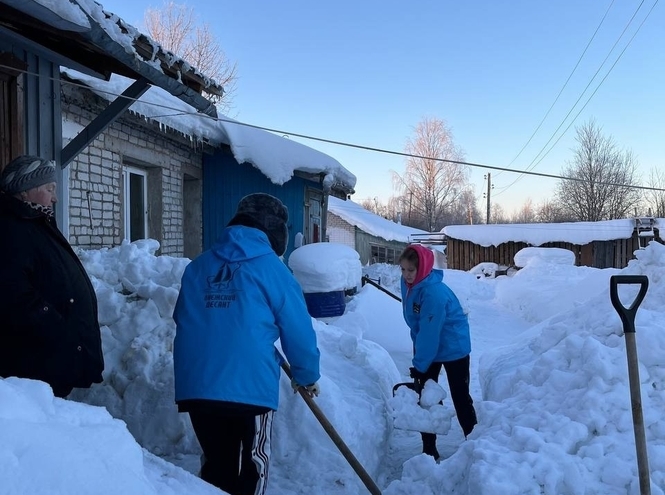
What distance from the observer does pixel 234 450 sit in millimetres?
2221

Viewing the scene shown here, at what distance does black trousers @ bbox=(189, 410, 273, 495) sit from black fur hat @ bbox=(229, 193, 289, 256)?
0.77 m

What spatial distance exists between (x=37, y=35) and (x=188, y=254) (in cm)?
490

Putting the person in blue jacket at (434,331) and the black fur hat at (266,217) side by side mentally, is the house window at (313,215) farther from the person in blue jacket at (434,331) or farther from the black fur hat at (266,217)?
the black fur hat at (266,217)

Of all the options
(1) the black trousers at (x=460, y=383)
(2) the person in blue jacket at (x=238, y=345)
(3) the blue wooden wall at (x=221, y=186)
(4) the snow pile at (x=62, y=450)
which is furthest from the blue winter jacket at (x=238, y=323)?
(3) the blue wooden wall at (x=221, y=186)

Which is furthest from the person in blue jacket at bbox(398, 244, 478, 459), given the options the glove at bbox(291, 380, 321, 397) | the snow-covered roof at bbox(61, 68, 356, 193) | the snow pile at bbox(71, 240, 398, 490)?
the snow-covered roof at bbox(61, 68, 356, 193)

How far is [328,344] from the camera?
466cm

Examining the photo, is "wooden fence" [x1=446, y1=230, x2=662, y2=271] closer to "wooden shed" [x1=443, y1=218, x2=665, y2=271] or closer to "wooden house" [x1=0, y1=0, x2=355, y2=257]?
"wooden shed" [x1=443, y1=218, x2=665, y2=271]

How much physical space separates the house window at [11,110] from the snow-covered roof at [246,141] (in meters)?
1.56

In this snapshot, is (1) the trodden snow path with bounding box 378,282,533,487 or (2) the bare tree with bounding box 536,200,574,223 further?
(2) the bare tree with bounding box 536,200,574,223

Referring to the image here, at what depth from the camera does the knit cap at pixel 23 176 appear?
214cm

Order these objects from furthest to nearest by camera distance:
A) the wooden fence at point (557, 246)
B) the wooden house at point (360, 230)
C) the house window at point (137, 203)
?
the wooden house at point (360, 230), the wooden fence at point (557, 246), the house window at point (137, 203)

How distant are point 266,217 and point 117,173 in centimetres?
433

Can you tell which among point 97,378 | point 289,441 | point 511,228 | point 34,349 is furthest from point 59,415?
point 511,228

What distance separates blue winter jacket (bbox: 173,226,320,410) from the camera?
2.08 m
